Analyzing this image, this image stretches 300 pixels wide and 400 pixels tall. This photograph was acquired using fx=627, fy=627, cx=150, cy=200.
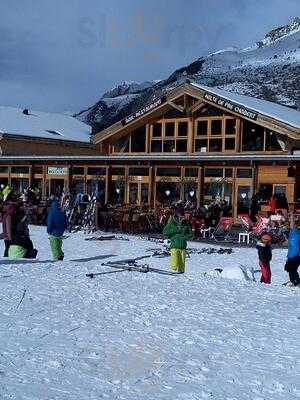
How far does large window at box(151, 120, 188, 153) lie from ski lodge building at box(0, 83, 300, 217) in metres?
0.04

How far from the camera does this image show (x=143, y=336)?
22.3 feet

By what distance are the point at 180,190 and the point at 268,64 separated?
69276mm

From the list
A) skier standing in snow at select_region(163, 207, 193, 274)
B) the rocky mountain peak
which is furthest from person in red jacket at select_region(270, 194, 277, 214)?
the rocky mountain peak

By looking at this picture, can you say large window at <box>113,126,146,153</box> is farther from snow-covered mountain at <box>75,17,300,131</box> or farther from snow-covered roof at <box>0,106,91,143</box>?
snow-covered mountain at <box>75,17,300,131</box>

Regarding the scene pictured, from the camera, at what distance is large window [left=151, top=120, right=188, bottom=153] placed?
27.4 meters

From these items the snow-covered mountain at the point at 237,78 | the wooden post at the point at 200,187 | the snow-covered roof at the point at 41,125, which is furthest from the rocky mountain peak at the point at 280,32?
the wooden post at the point at 200,187

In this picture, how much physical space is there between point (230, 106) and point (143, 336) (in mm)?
19227

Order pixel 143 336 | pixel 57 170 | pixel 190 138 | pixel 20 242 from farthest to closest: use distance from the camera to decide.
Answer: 1. pixel 57 170
2. pixel 190 138
3. pixel 20 242
4. pixel 143 336

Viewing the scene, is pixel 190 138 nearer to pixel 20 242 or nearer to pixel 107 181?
pixel 107 181

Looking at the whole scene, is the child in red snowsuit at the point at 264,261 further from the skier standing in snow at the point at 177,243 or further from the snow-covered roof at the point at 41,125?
the snow-covered roof at the point at 41,125

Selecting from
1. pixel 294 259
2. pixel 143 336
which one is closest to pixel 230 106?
pixel 294 259

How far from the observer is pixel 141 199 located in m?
26.8

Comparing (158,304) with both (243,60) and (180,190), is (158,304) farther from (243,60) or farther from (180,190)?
(243,60)

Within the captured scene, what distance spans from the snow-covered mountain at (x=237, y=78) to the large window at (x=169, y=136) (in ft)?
98.3
